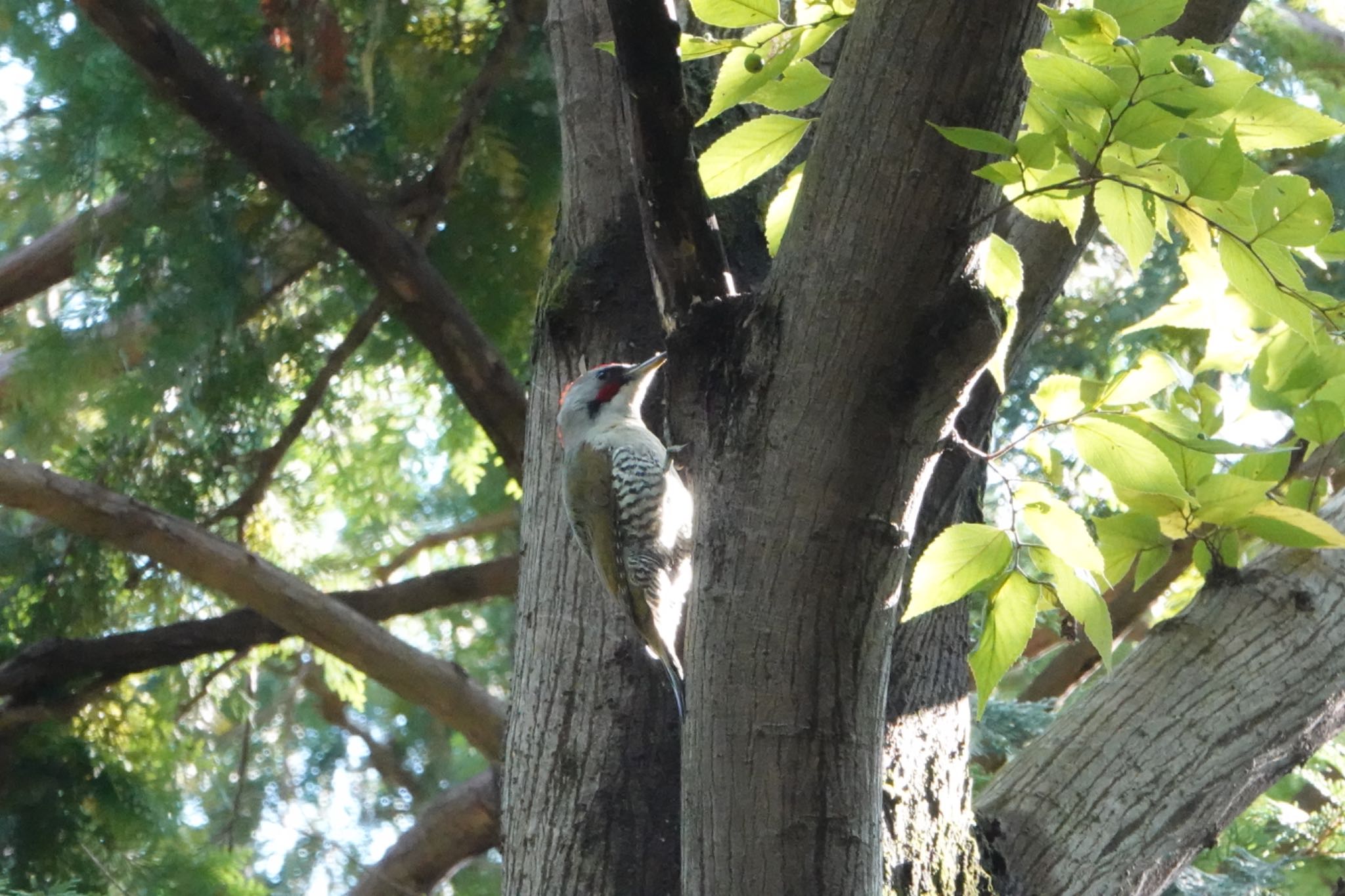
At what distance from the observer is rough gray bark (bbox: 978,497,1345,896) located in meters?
1.57

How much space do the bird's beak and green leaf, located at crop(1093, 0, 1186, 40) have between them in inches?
30.8

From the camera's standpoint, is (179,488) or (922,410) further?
(179,488)

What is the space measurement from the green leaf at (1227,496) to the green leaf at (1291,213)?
0.53 metres

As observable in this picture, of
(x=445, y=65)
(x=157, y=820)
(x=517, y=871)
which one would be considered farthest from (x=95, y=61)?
(x=517, y=871)

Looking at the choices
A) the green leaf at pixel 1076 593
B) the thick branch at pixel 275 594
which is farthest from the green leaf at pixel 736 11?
the thick branch at pixel 275 594

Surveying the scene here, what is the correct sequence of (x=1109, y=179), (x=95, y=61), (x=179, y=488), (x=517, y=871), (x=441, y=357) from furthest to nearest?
(x=179, y=488) < (x=95, y=61) < (x=441, y=357) < (x=517, y=871) < (x=1109, y=179)

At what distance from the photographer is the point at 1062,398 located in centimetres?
131

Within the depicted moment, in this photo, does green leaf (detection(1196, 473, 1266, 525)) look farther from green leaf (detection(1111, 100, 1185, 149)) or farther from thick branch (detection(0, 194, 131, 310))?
thick branch (detection(0, 194, 131, 310))

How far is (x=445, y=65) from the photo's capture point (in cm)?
327

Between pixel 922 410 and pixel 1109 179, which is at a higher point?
pixel 1109 179

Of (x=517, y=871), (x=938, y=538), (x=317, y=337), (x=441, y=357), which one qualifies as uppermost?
(x=317, y=337)

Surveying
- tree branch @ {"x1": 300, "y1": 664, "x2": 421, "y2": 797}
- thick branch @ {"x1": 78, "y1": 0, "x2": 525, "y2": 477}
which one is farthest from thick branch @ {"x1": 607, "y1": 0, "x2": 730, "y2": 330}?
tree branch @ {"x1": 300, "y1": 664, "x2": 421, "y2": 797}

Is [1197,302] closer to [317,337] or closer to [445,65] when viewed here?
[445,65]

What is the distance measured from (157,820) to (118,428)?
98cm
